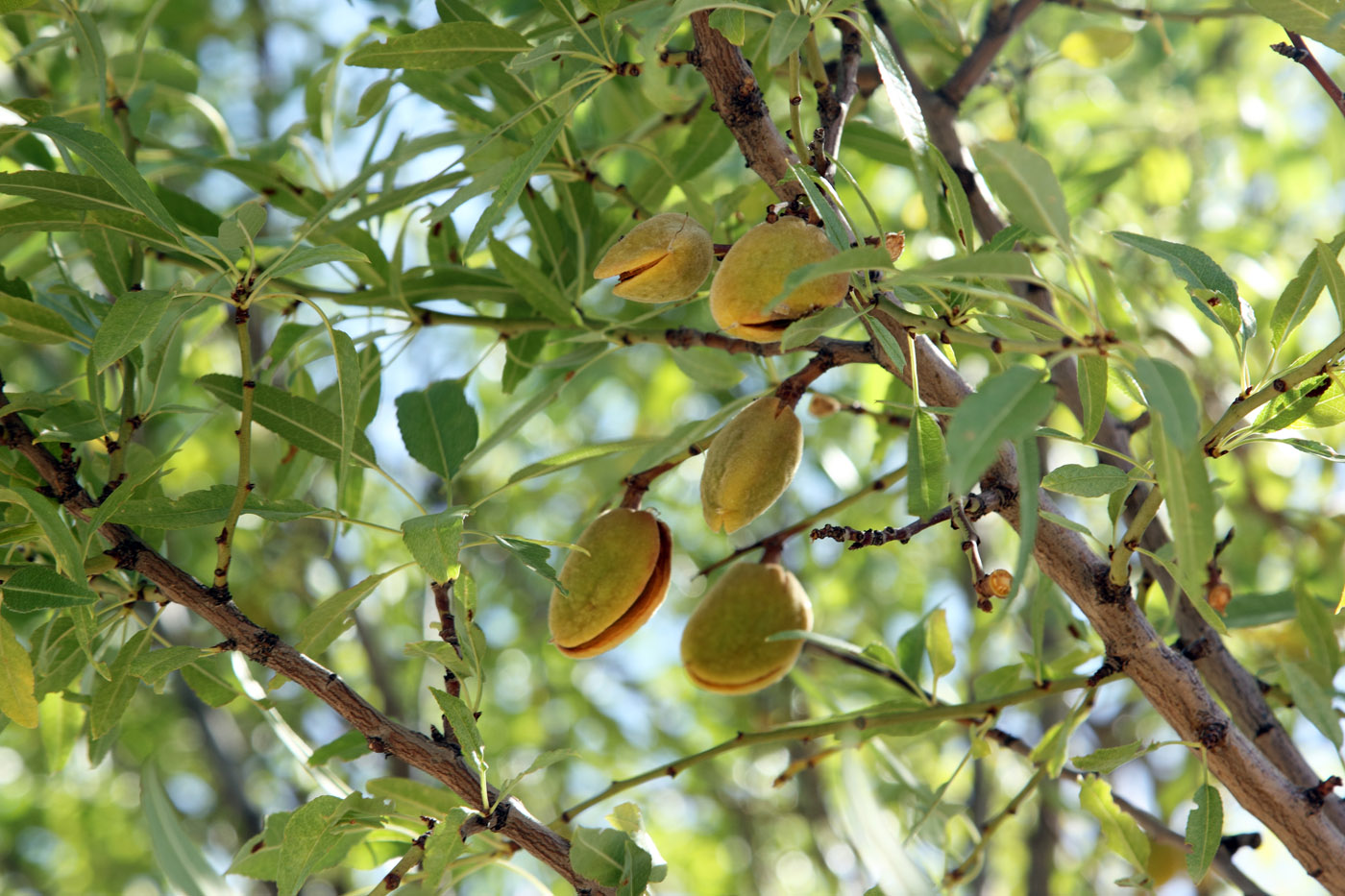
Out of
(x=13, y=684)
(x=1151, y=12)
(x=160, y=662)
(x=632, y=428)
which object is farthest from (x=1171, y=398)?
(x=632, y=428)

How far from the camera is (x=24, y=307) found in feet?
3.27

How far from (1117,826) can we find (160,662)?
0.91 m

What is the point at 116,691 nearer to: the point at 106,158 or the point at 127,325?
the point at 127,325

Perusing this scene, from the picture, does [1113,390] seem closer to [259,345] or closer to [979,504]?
[979,504]

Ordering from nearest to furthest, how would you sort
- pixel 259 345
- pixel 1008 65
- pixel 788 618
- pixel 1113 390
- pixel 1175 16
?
1. pixel 788 618
2. pixel 1175 16
3. pixel 1113 390
4. pixel 1008 65
5. pixel 259 345

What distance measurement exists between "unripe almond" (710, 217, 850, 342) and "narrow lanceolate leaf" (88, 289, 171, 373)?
0.42 meters

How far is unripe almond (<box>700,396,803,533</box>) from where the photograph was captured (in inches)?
37.9

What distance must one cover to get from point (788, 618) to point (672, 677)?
6.32 feet

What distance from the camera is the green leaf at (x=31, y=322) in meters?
0.99

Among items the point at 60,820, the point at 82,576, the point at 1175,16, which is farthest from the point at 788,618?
the point at 60,820

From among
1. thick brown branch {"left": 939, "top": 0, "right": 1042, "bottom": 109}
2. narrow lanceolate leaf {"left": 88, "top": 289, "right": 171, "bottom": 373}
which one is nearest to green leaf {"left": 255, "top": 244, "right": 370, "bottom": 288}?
narrow lanceolate leaf {"left": 88, "top": 289, "right": 171, "bottom": 373}

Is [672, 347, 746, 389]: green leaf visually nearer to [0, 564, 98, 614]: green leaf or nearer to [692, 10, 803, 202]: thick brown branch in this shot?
[692, 10, 803, 202]: thick brown branch

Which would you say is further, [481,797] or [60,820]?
[60,820]

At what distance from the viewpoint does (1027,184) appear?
60cm
